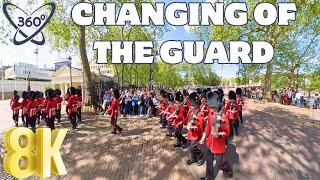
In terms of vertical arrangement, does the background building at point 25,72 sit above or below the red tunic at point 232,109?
above

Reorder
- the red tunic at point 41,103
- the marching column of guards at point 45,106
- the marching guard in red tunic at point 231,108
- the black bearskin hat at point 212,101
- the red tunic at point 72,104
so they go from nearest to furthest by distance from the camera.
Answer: the black bearskin hat at point 212,101 → the marching guard in red tunic at point 231,108 → the marching column of guards at point 45,106 → the red tunic at point 72,104 → the red tunic at point 41,103

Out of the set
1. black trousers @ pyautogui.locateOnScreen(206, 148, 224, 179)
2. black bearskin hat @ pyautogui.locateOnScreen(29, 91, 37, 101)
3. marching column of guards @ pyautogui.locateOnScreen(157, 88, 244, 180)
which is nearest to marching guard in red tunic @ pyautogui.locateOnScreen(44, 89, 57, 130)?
black bearskin hat @ pyautogui.locateOnScreen(29, 91, 37, 101)

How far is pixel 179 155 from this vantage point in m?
11.2

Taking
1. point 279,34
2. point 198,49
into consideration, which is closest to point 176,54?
point 198,49

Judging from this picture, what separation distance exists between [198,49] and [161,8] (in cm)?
222

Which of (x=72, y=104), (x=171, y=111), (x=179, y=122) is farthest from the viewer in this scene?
(x=72, y=104)

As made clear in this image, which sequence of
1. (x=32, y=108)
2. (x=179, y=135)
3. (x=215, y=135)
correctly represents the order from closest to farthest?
1. (x=215, y=135)
2. (x=179, y=135)
3. (x=32, y=108)

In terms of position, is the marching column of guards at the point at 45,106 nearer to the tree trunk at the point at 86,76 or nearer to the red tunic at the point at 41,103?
the red tunic at the point at 41,103

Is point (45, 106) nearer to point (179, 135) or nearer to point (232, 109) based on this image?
point (179, 135)

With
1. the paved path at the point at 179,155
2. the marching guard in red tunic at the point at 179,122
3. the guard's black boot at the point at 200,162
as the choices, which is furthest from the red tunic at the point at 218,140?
the marching guard in red tunic at the point at 179,122

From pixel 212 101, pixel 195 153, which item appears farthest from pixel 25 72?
pixel 212 101

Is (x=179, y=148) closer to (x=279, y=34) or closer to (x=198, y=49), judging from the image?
(x=198, y=49)

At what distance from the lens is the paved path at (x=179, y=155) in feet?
30.7

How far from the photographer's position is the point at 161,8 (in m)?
14.7
